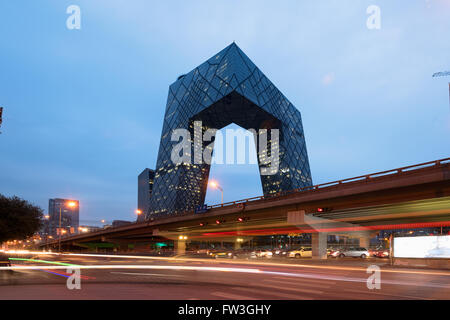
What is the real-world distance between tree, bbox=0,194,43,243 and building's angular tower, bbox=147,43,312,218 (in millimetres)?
71701

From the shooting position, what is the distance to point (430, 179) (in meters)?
27.7

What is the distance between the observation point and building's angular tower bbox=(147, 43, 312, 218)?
352ft

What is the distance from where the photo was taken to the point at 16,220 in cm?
3791

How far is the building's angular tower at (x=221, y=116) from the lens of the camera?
107 meters

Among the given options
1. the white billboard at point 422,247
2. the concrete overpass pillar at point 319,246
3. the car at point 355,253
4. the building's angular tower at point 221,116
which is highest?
the building's angular tower at point 221,116

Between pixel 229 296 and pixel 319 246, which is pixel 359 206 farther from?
pixel 229 296

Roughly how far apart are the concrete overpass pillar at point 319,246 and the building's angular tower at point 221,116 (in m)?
64.8

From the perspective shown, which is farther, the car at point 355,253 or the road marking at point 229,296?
the car at point 355,253

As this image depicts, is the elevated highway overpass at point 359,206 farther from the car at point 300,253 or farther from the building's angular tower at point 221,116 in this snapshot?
the building's angular tower at point 221,116

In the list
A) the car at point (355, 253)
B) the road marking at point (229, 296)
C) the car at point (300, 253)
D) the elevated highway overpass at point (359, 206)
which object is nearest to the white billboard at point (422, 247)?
the elevated highway overpass at point (359, 206)

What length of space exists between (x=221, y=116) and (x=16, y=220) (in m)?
80.8

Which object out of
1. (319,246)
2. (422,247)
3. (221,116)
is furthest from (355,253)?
(221,116)
